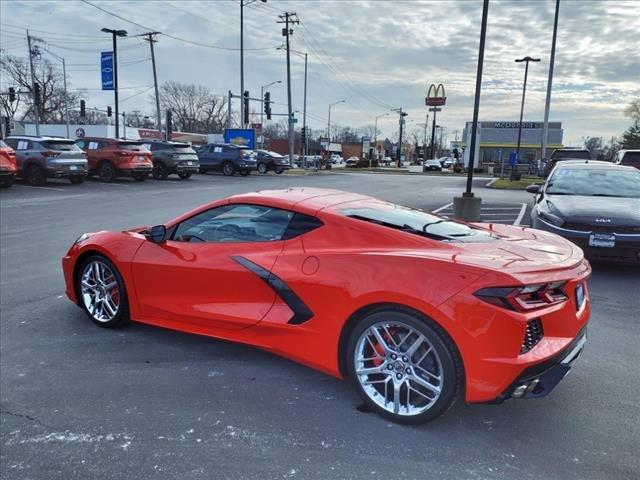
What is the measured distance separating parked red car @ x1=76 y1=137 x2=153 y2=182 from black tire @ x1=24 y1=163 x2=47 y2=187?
3.19m

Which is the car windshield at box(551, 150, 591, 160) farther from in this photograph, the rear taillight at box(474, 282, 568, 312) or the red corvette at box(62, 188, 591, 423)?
the rear taillight at box(474, 282, 568, 312)

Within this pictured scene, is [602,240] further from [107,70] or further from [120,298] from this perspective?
[107,70]

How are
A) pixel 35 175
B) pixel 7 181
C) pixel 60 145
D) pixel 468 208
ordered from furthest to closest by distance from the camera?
pixel 60 145 < pixel 35 175 < pixel 7 181 < pixel 468 208

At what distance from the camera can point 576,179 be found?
7988 mm

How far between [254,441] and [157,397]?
88cm

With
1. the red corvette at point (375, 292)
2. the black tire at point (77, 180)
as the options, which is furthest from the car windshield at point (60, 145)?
the red corvette at point (375, 292)

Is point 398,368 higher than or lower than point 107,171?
lower

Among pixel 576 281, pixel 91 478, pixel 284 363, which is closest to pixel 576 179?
pixel 576 281

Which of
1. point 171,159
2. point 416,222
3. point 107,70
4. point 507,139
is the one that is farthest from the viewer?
point 507,139

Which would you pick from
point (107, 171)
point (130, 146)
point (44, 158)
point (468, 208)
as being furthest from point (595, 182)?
point (107, 171)

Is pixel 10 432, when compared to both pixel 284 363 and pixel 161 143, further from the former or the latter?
pixel 161 143

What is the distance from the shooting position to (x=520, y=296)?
→ 269cm

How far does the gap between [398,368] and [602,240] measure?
14.5 ft

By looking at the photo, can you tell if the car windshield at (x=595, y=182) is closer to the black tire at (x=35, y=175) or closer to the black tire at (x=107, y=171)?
the black tire at (x=35, y=175)
